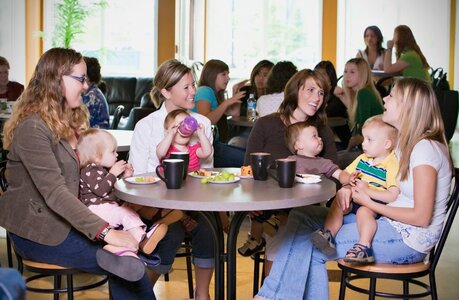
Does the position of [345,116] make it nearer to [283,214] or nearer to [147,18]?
[283,214]

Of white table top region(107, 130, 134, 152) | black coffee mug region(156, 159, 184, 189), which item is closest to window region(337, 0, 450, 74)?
white table top region(107, 130, 134, 152)

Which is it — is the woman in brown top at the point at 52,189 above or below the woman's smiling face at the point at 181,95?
below

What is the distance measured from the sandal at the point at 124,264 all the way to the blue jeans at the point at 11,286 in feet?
3.67

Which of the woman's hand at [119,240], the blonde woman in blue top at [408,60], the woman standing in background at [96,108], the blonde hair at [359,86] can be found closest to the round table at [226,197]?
the woman's hand at [119,240]

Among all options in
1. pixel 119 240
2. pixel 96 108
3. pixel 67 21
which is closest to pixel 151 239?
pixel 119 240

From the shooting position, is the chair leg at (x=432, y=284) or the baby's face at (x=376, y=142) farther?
the baby's face at (x=376, y=142)

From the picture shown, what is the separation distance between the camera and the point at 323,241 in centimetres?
273

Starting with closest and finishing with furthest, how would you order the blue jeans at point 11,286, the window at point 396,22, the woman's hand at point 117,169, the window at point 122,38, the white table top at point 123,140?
the blue jeans at point 11,286 → the woman's hand at point 117,169 → the white table top at point 123,140 → the window at point 122,38 → the window at point 396,22

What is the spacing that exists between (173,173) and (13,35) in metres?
8.83

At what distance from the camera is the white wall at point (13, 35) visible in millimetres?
10594

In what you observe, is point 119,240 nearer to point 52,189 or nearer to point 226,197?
point 52,189

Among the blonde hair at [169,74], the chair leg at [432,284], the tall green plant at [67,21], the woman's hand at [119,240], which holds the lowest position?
the chair leg at [432,284]

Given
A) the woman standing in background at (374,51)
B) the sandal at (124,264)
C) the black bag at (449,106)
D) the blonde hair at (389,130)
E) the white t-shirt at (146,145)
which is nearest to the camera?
the sandal at (124,264)

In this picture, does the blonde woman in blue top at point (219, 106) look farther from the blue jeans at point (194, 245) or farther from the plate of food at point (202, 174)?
the plate of food at point (202, 174)
